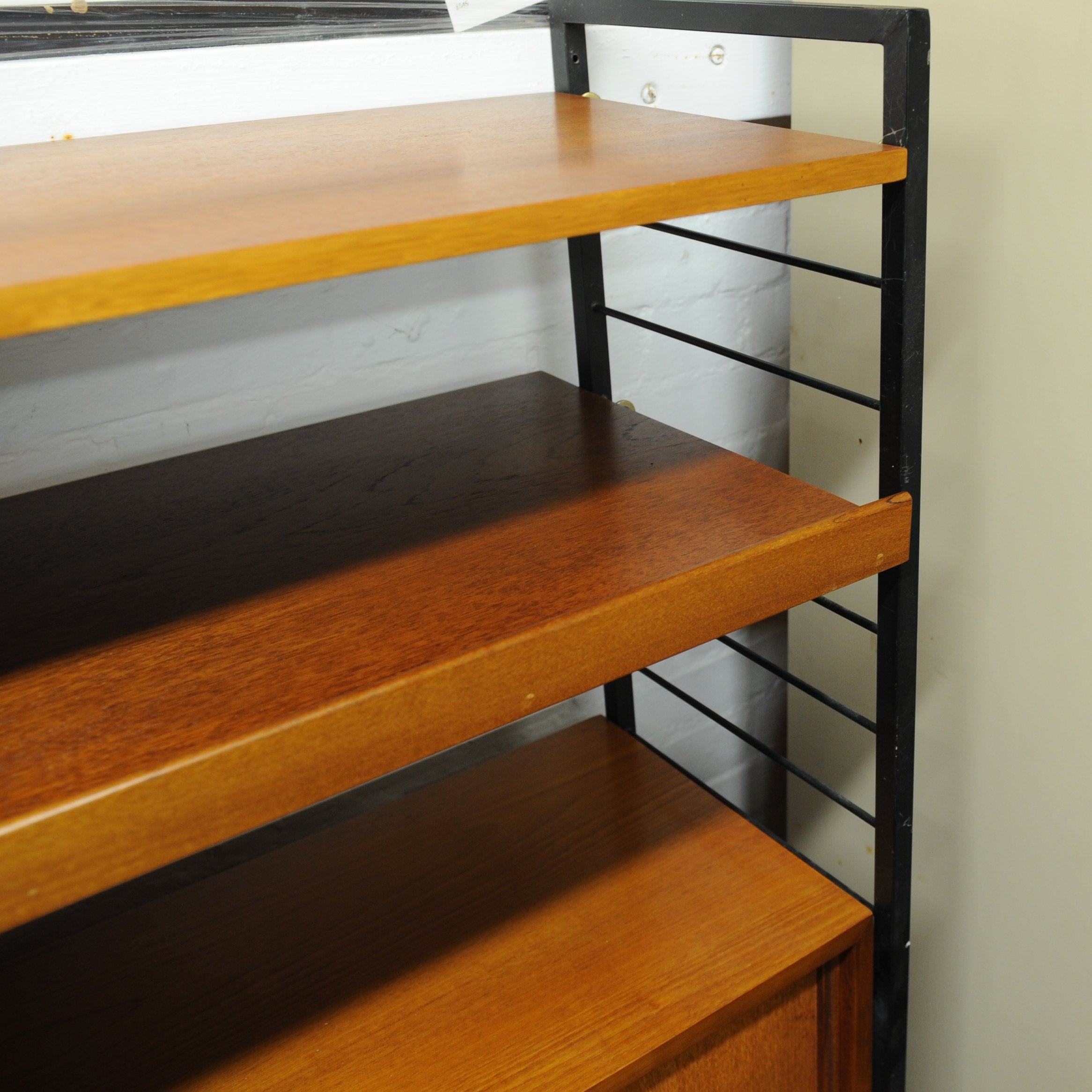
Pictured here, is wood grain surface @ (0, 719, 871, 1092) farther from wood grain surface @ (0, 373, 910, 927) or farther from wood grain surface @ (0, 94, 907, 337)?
wood grain surface @ (0, 94, 907, 337)

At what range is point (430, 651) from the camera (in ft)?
2.12

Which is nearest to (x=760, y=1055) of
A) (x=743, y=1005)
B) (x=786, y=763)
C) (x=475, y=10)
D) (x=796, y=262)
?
(x=743, y=1005)

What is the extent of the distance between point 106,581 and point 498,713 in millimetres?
331

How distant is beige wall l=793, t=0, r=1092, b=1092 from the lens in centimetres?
92

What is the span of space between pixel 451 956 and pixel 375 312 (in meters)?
0.64

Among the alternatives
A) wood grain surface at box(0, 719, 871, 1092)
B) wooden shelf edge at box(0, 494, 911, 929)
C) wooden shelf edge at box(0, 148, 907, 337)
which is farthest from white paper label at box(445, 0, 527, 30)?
wood grain surface at box(0, 719, 871, 1092)

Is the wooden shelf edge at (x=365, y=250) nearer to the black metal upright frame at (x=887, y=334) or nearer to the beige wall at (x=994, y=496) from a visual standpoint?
the black metal upright frame at (x=887, y=334)

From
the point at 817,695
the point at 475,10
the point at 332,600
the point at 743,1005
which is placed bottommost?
the point at 743,1005

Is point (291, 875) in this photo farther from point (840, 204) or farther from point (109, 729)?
point (840, 204)

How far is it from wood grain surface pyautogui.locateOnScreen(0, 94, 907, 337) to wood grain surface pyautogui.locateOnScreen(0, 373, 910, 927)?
0.78 ft

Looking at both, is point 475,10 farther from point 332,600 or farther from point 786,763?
point 786,763

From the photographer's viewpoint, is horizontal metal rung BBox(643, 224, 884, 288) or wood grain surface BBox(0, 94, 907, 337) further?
horizontal metal rung BBox(643, 224, 884, 288)

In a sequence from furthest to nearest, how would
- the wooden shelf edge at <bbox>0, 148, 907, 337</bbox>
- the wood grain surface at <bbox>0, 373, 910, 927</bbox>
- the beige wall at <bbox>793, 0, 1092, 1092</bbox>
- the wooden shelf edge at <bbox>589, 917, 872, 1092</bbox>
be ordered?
the beige wall at <bbox>793, 0, 1092, 1092</bbox>, the wooden shelf edge at <bbox>589, 917, 872, 1092</bbox>, the wood grain surface at <bbox>0, 373, 910, 927</bbox>, the wooden shelf edge at <bbox>0, 148, 907, 337</bbox>

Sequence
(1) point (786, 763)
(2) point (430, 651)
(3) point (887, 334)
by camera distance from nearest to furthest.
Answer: (2) point (430, 651), (3) point (887, 334), (1) point (786, 763)
